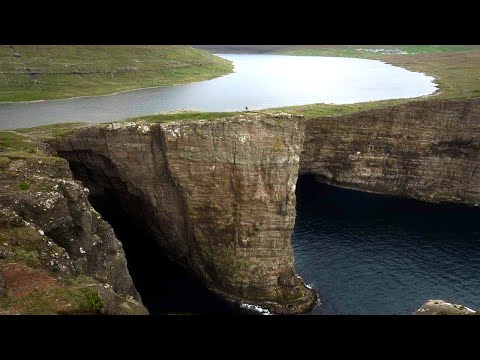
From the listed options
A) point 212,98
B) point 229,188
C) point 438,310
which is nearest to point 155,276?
point 229,188

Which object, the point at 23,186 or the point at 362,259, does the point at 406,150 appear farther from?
the point at 23,186

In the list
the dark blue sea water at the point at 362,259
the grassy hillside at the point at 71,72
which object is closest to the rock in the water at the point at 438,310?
the dark blue sea water at the point at 362,259

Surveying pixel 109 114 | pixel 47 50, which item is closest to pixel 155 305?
pixel 109 114

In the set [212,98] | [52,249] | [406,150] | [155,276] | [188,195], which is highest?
[212,98]

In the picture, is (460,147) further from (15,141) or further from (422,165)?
(15,141)

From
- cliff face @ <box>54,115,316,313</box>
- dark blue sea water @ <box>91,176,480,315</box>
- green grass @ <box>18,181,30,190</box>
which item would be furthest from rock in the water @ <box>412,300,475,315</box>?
green grass @ <box>18,181,30,190</box>

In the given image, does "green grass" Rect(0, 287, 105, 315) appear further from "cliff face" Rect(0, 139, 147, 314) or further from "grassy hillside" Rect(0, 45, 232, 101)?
"grassy hillside" Rect(0, 45, 232, 101)
